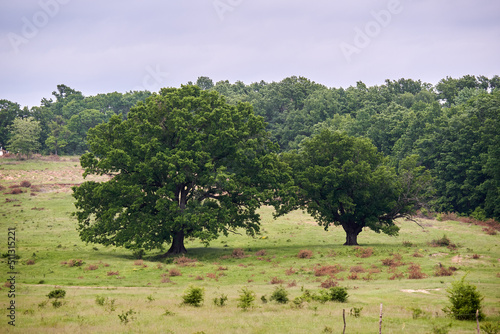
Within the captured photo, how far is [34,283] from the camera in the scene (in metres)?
38.4

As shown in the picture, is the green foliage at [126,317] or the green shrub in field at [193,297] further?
the green shrub in field at [193,297]

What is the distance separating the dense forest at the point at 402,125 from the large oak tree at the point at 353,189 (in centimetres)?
950

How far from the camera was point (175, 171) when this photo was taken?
5062 centimetres

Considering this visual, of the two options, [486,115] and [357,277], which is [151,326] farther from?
[486,115]

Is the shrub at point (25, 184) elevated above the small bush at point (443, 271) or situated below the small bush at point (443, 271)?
above

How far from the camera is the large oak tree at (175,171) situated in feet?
162

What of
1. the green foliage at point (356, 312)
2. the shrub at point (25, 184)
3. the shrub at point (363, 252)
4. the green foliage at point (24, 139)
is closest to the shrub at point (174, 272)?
the shrub at point (363, 252)

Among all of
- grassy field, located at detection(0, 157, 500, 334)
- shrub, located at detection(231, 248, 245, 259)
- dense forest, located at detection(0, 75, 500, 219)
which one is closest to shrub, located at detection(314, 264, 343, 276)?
grassy field, located at detection(0, 157, 500, 334)

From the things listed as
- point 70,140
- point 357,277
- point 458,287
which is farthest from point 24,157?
point 458,287

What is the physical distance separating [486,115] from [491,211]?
68.5 ft

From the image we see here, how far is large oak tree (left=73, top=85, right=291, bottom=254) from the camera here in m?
49.5

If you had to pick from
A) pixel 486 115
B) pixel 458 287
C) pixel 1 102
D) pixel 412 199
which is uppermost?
pixel 1 102

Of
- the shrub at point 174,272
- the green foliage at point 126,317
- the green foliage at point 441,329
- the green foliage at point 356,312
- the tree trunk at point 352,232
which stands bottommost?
the shrub at point 174,272

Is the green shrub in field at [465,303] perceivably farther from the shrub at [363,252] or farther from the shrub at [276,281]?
the shrub at [363,252]
